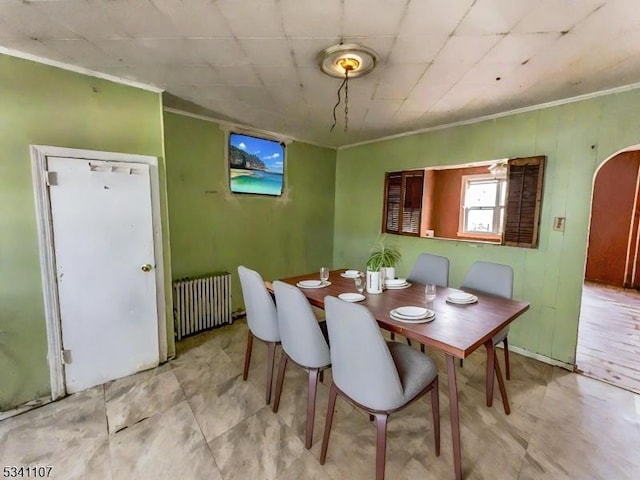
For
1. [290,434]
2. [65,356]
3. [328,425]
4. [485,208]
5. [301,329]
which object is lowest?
[290,434]

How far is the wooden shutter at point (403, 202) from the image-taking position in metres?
3.53

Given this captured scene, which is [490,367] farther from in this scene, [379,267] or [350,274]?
[350,274]

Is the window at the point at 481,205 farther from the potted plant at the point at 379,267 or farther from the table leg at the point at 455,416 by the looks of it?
the table leg at the point at 455,416

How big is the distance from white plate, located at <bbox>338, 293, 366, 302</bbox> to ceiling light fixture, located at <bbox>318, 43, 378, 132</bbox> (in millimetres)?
1538

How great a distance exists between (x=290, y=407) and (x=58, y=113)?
261 centimetres

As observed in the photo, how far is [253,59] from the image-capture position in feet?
6.10

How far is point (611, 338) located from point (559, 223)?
173cm

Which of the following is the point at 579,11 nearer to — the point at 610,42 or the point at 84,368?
the point at 610,42

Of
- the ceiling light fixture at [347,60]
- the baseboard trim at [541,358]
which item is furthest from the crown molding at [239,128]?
the baseboard trim at [541,358]

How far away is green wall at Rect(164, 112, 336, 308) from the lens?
9.85 ft

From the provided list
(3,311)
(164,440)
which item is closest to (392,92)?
(164,440)

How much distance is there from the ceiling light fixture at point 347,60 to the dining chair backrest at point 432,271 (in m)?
1.74

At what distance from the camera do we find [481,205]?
448 cm

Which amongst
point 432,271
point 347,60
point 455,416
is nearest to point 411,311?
point 455,416
